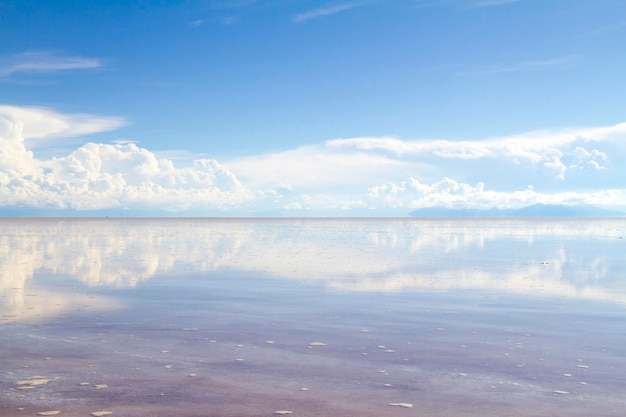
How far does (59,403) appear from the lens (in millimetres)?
9367

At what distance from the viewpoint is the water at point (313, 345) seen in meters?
9.56

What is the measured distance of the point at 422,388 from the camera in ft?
33.6

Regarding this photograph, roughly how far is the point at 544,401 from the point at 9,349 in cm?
1066

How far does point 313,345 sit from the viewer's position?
533 inches

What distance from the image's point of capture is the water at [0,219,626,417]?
956 centimetres

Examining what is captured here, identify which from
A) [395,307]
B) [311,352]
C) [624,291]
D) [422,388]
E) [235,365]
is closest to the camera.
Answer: [422,388]

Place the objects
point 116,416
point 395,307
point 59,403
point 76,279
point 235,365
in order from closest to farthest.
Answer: point 116,416 → point 59,403 → point 235,365 → point 395,307 → point 76,279

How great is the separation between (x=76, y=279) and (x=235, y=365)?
17.1m

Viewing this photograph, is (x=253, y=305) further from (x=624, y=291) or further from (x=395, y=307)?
(x=624, y=291)

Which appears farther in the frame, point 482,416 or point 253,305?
point 253,305

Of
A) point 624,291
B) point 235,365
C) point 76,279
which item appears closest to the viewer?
point 235,365

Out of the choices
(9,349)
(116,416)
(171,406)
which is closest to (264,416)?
(171,406)

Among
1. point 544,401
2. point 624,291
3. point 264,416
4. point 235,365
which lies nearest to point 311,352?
point 235,365

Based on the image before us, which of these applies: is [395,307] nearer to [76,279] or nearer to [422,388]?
[422,388]
